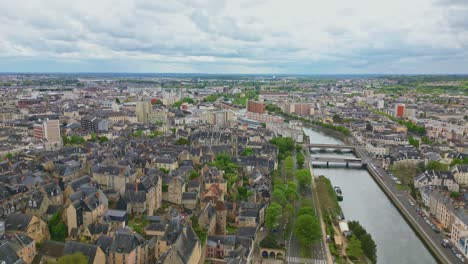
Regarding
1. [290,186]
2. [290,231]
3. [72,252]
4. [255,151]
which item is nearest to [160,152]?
[255,151]

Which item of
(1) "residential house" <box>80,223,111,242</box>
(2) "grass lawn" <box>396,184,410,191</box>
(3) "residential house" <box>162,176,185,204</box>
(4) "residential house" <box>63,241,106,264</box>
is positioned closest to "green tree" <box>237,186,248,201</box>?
(3) "residential house" <box>162,176,185,204</box>

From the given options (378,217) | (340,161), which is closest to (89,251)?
(378,217)

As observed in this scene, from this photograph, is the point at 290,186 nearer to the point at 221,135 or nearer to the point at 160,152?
the point at 160,152

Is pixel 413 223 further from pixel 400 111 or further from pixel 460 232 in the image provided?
pixel 400 111

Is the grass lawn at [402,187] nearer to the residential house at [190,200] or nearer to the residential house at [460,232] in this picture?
the residential house at [460,232]

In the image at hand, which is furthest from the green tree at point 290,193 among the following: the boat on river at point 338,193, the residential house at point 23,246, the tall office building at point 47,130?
the tall office building at point 47,130

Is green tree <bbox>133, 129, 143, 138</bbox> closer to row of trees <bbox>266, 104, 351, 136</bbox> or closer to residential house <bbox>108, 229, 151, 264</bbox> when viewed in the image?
residential house <bbox>108, 229, 151, 264</bbox>
